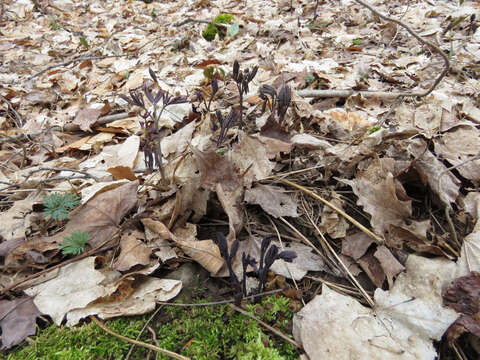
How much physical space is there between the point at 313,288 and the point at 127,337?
2.55ft

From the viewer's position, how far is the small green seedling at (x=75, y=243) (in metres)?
1.29

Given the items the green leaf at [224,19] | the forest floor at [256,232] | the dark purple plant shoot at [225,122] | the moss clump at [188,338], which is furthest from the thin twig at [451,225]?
the green leaf at [224,19]

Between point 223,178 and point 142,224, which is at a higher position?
point 223,178

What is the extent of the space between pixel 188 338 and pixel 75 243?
2.23 feet

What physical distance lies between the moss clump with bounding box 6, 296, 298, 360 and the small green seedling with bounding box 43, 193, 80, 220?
21.1 inches

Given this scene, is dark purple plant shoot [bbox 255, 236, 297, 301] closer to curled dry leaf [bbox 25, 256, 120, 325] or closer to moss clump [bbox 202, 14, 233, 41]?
curled dry leaf [bbox 25, 256, 120, 325]

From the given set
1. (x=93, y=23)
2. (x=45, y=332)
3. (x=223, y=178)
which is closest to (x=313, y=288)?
(x=223, y=178)

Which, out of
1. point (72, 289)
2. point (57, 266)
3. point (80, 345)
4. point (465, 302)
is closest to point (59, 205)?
point (57, 266)

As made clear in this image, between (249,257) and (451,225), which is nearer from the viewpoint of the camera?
(249,257)

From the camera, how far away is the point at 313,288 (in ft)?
4.06

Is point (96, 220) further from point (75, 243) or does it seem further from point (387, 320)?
point (387, 320)

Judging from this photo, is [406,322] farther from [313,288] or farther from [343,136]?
[343,136]

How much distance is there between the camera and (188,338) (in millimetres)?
1084

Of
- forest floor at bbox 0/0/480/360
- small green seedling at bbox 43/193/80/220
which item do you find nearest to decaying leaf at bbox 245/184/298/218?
forest floor at bbox 0/0/480/360
